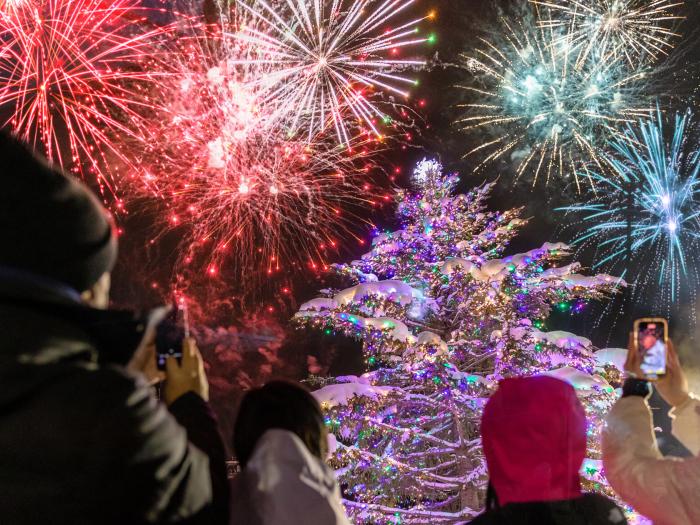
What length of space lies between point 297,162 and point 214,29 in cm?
263

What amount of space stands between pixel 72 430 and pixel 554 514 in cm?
172

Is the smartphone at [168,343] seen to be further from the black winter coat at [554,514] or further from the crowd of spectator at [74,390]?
the black winter coat at [554,514]

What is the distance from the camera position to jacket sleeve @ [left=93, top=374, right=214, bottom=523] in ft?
3.98

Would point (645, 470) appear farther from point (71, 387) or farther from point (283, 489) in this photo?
point (71, 387)

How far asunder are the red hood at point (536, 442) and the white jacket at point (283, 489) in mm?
634

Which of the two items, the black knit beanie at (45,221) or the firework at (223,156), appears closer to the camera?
the black knit beanie at (45,221)

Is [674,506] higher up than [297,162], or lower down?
lower down

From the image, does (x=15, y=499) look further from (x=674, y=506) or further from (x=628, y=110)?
(x=628, y=110)

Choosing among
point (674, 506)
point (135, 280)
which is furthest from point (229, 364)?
point (674, 506)

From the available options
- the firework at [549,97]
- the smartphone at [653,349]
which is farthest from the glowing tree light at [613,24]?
the smartphone at [653,349]

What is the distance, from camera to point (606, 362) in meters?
9.55

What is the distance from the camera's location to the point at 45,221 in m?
1.31

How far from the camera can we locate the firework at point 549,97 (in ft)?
37.2

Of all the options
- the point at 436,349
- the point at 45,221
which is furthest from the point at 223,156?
the point at 45,221
